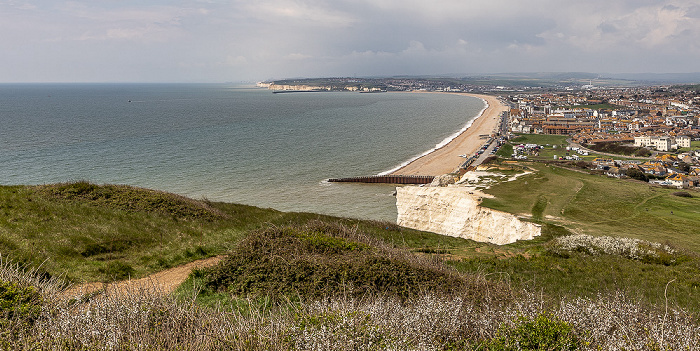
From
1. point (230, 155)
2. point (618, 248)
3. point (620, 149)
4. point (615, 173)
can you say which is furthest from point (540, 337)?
point (620, 149)

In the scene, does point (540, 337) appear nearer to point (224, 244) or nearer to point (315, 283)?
point (315, 283)

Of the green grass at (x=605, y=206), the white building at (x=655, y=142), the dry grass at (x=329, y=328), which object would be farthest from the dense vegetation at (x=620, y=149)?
the dry grass at (x=329, y=328)

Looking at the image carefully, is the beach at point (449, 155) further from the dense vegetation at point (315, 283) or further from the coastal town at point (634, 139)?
the dense vegetation at point (315, 283)

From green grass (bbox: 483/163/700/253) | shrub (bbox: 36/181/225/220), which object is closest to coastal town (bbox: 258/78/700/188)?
green grass (bbox: 483/163/700/253)

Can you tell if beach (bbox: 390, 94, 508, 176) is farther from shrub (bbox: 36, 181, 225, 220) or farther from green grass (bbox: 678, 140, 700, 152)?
shrub (bbox: 36, 181, 225, 220)

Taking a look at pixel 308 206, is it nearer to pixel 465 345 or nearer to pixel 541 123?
pixel 465 345
